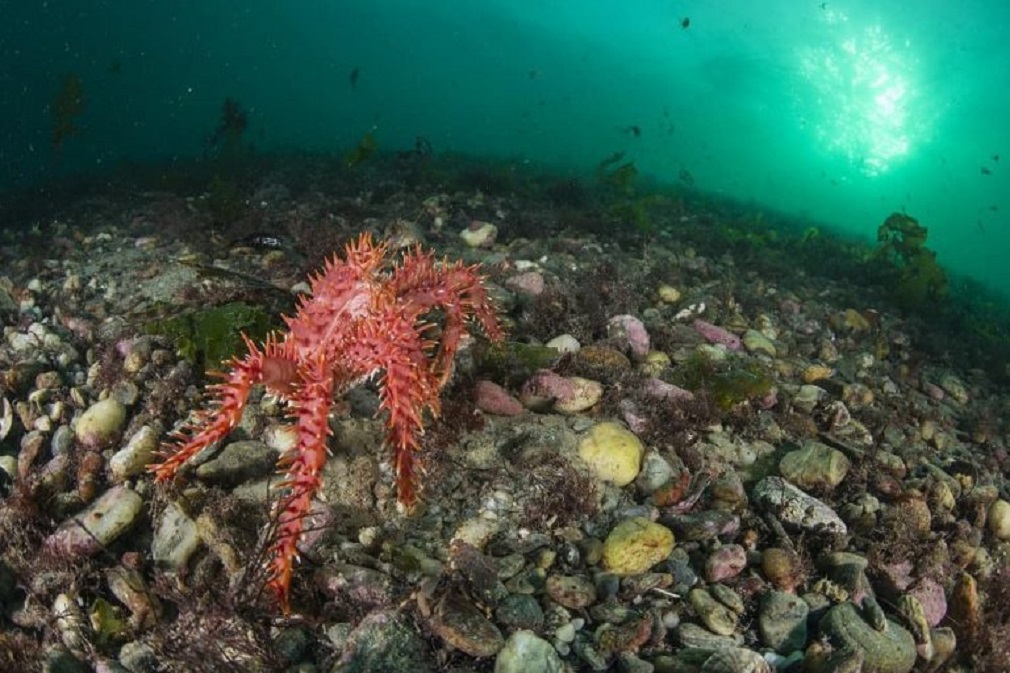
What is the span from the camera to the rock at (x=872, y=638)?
10.0ft

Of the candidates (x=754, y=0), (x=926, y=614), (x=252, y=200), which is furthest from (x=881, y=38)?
(x=926, y=614)

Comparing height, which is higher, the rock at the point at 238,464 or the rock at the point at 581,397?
the rock at the point at 581,397

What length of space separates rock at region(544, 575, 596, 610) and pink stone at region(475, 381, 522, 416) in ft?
5.52

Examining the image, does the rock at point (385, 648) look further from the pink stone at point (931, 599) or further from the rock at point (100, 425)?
the pink stone at point (931, 599)

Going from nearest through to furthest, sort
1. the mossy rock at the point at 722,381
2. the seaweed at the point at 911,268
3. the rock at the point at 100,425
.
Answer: the rock at the point at 100,425 < the mossy rock at the point at 722,381 < the seaweed at the point at 911,268

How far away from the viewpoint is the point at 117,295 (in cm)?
652

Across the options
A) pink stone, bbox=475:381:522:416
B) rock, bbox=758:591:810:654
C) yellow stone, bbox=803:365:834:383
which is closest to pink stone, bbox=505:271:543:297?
pink stone, bbox=475:381:522:416

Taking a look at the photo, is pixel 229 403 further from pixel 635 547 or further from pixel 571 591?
pixel 635 547

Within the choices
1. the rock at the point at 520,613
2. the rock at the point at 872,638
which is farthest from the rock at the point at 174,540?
the rock at the point at 872,638

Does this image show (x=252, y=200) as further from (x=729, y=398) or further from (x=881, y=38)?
(x=881, y=38)

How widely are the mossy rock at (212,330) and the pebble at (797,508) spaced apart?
14.4ft

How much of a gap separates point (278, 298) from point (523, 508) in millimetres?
A: 3474

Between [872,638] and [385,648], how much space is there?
2.67m

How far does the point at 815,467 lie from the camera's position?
14.4ft
